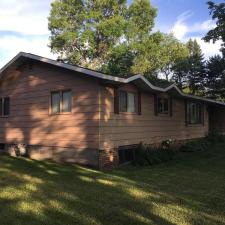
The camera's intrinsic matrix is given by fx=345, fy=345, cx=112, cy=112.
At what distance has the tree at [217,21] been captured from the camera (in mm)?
15798

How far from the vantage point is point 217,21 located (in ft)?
54.0

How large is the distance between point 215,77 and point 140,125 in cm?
2103

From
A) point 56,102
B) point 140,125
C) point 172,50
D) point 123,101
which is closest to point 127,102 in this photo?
point 123,101

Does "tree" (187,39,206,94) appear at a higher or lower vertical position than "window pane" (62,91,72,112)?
higher

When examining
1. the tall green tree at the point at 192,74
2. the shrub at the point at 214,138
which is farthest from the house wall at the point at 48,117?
the tall green tree at the point at 192,74

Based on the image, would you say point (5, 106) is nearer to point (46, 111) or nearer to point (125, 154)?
point (46, 111)

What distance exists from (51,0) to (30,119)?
32.6 m

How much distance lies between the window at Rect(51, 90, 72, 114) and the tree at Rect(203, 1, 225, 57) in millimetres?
7121

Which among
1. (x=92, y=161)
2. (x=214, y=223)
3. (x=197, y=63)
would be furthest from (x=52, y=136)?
(x=197, y=63)

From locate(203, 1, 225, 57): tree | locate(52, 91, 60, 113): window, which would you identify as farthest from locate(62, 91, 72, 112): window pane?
locate(203, 1, 225, 57): tree

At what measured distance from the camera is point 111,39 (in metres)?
42.9

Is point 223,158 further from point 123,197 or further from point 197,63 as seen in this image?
point 197,63

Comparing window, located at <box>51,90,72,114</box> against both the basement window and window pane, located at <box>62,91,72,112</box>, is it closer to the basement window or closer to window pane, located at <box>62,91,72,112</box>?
window pane, located at <box>62,91,72,112</box>

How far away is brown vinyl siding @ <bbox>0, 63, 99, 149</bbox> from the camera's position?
43.2ft
